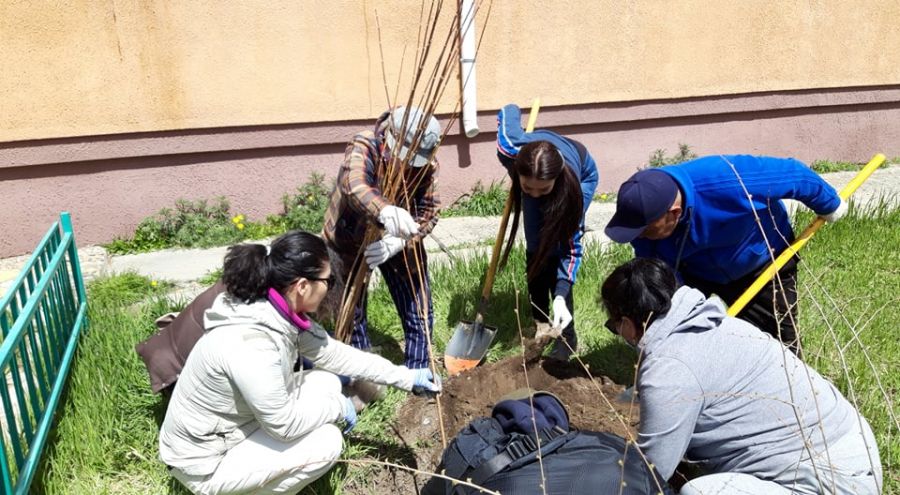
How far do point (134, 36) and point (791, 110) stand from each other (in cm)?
632

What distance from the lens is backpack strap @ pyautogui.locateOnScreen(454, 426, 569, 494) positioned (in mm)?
2018

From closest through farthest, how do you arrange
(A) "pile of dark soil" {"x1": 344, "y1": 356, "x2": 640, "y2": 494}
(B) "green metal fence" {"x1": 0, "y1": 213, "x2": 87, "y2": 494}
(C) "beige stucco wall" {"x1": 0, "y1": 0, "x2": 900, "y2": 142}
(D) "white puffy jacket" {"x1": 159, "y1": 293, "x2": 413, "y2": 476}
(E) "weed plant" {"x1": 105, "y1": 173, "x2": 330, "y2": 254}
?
(D) "white puffy jacket" {"x1": 159, "y1": 293, "x2": 413, "y2": 476} → (B) "green metal fence" {"x1": 0, "y1": 213, "x2": 87, "y2": 494} → (A) "pile of dark soil" {"x1": 344, "y1": 356, "x2": 640, "y2": 494} → (C) "beige stucco wall" {"x1": 0, "y1": 0, "x2": 900, "y2": 142} → (E) "weed plant" {"x1": 105, "y1": 173, "x2": 330, "y2": 254}

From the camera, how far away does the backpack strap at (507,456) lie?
2.02 metres

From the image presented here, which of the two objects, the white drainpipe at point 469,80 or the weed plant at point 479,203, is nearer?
the white drainpipe at point 469,80

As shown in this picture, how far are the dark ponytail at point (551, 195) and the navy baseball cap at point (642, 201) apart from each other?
0.38 metres

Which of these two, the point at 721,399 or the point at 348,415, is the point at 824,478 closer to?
the point at 721,399

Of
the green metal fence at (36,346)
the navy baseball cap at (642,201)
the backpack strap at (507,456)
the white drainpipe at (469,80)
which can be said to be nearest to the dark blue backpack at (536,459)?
the backpack strap at (507,456)

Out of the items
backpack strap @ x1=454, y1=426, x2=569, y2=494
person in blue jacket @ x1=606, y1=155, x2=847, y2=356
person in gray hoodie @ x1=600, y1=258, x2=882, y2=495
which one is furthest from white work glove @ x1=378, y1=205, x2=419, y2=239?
backpack strap @ x1=454, y1=426, x2=569, y2=494

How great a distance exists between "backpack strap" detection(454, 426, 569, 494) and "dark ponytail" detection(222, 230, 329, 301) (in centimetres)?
84

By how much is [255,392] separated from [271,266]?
414 mm

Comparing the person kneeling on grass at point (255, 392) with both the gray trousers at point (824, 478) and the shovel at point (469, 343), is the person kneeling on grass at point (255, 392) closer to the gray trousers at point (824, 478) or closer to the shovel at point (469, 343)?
the shovel at point (469, 343)

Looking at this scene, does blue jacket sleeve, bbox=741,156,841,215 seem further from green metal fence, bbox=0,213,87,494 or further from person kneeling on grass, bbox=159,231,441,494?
green metal fence, bbox=0,213,87,494

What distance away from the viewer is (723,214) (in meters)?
2.80

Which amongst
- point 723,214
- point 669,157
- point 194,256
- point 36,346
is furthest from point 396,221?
point 669,157
